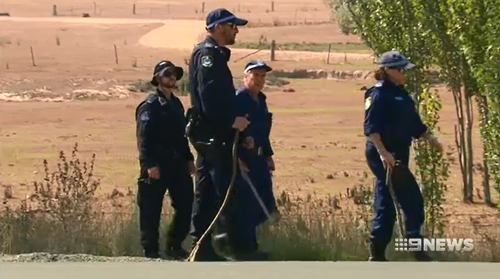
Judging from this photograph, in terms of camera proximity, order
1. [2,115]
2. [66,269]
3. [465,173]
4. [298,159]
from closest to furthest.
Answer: [66,269] < [465,173] < [298,159] < [2,115]

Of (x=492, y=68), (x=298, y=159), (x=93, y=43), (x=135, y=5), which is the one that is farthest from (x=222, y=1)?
(x=492, y=68)

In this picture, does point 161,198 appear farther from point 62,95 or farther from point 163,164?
point 62,95

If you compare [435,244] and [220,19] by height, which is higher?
[220,19]

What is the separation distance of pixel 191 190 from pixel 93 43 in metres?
53.3

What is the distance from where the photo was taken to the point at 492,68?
11125mm

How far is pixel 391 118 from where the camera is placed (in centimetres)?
909

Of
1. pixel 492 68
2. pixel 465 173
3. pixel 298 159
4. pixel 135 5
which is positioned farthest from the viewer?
pixel 135 5

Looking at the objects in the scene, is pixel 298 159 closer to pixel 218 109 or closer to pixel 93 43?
pixel 218 109

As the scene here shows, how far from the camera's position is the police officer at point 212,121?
8.62 m

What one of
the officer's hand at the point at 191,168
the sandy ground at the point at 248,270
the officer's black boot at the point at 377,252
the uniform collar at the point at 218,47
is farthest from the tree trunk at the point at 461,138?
the sandy ground at the point at 248,270

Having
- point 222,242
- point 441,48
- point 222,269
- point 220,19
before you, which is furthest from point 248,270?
point 441,48

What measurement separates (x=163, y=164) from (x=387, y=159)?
1780 mm

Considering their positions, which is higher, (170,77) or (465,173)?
(170,77)

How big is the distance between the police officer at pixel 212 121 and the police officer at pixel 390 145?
41.1 inches
